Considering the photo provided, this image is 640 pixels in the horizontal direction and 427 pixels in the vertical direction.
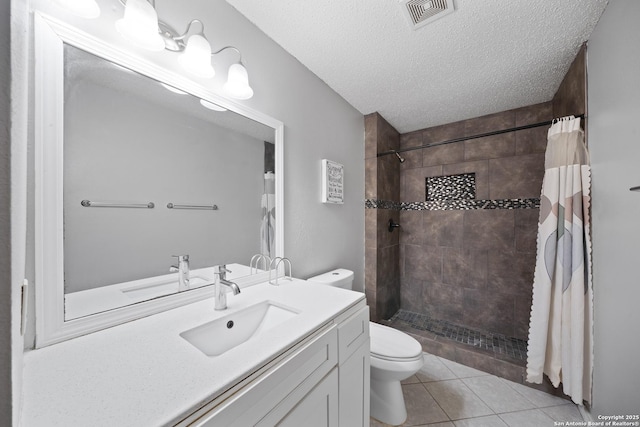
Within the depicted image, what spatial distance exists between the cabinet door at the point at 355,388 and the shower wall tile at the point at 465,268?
5.66 ft

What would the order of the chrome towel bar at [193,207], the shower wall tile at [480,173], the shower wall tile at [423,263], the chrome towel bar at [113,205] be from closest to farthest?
the chrome towel bar at [113,205]
the chrome towel bar at [193,207]
the shower wall tile at [480,173]
the shower wall tile at [423,263]

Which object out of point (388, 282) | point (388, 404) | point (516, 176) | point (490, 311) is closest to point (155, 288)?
point (388, 404)

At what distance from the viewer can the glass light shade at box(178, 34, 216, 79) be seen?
94 cm

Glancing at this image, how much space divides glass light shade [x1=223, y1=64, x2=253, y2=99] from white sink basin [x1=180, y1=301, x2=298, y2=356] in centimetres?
98

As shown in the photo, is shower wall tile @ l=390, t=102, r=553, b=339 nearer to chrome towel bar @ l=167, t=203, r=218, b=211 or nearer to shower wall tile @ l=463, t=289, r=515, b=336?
shower wall tile @ l=463, t=289, r=515, b=336

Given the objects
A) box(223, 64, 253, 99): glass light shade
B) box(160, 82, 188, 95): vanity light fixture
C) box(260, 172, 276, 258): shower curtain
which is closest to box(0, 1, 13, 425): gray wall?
box(160, 82, 188, 95): vanity light fixture

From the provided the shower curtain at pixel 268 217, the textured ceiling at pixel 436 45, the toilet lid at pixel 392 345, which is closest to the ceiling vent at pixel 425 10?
the textured ceiling at pixel 436 45

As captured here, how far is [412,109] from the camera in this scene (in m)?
2.21

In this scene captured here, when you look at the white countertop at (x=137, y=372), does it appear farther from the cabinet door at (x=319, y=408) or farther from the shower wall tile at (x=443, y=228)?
the shower wall tile at (x=443, y=228)

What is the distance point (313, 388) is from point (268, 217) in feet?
2.79

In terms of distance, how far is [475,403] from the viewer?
60.1 inches

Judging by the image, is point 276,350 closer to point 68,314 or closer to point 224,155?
point 68,314

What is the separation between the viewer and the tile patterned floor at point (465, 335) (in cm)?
196

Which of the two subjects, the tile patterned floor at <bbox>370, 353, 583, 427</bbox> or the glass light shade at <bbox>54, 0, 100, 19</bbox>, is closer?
the glass light shade at <bbox>54, 0, 100, 19</bbox>
